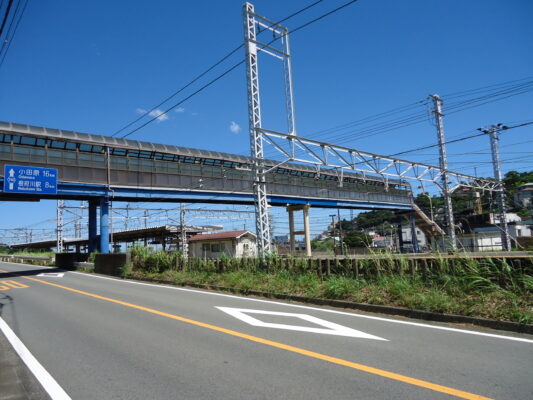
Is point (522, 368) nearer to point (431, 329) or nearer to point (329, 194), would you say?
point (431, 329)

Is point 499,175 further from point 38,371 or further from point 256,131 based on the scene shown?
point 38,371

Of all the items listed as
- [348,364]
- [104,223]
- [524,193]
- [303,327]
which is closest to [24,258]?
[104,223]

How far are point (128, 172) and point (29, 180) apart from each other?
669 centimetres

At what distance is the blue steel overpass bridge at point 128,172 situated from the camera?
23.6 meters

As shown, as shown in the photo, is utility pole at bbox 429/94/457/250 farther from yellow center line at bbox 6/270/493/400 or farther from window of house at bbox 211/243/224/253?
yellow center line at bbox 6/270/493/400

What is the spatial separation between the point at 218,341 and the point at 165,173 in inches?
955

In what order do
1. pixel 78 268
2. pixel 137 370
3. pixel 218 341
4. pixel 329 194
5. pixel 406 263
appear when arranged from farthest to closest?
pixel 329 194 → pixel 78 268 → pixel 406 263 → pixel 218 341 → pixel 137 370

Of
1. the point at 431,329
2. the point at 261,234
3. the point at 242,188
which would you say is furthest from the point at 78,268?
the point at 431,329

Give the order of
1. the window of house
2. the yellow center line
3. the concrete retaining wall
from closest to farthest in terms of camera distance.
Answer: the yellow center line < the concrete retaining wall < the window of house

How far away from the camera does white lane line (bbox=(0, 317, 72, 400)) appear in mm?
4031

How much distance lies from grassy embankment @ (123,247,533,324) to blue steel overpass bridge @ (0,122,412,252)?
9053 mm

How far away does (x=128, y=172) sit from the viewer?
27.0 m

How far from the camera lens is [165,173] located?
93.8 ft

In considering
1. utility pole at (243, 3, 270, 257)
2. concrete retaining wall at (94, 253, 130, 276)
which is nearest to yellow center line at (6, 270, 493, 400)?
utility pole at (243, 3, 270, 257)
